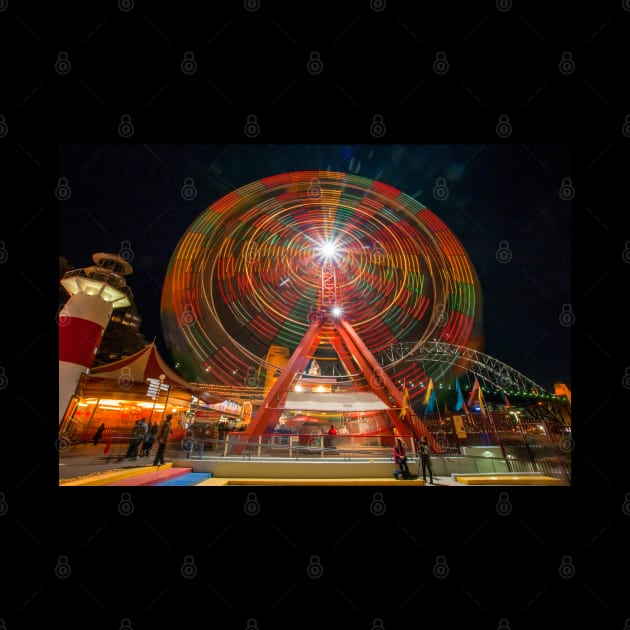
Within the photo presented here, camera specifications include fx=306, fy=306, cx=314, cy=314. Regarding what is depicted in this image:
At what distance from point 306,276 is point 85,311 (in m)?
10.6

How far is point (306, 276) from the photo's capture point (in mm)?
17578

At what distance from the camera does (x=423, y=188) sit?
26.2 feet

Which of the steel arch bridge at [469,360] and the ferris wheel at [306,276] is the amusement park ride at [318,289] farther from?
the steel arch bridge at [469,360]

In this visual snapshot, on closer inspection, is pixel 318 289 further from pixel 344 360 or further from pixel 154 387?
pixel 154 387

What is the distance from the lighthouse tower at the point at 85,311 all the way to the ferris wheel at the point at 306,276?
3011 mm

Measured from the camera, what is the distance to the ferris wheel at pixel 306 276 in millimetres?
Result: 11641

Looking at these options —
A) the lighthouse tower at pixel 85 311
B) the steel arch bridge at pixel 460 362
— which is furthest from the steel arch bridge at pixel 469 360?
the lighthouse tower at pixel 85 311

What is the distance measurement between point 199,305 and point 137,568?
12.9 meters

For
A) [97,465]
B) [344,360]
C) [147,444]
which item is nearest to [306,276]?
[344,360]

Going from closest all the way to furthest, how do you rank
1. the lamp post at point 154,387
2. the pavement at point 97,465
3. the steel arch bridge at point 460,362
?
the pavement at point 97,465 < the lamp post at point 154,387 < the steel arch bridge at point 460,362

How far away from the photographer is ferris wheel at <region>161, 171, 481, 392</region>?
11.6m

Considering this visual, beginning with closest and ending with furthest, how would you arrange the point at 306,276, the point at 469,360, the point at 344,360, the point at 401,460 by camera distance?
Answer: the point at 401,460
the point at 469,360
the point at 344,360
the point at 306,276

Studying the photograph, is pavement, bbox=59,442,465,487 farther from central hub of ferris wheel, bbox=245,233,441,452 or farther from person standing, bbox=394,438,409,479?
central hub of ferris wheel, bbox=245,233,441,452

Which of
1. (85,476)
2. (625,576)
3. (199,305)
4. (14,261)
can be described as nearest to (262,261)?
(199,305)
